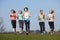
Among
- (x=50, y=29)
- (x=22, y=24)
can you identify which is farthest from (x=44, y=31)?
(x=22, y=24)

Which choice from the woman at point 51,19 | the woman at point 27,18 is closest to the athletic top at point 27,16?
the woman at point 27,18

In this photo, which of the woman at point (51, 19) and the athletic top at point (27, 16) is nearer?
the athletic top at point (27, 16)

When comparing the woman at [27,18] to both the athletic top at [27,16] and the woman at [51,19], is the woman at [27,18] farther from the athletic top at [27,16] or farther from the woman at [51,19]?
the woman at [51,19]

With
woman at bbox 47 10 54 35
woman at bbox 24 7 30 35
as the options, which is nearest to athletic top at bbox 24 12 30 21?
woman at bbox 24 7 30 35

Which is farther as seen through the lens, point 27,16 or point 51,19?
point 51,19

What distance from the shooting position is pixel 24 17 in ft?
71.5

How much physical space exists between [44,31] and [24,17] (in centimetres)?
205

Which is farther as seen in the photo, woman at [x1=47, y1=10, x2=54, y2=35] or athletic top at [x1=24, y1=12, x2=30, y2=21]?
woman at [x1=47, y1=10, x2=54, y2=35]

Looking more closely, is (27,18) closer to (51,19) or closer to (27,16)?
(27,16)

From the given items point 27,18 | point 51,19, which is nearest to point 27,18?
point 27,18

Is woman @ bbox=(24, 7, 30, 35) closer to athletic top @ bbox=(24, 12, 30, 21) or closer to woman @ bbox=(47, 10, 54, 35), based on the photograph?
athletic top @ bbox=(24, 12, 30, 21)

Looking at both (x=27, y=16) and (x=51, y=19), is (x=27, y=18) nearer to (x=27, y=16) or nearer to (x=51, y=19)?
A: (x=27, y=16)

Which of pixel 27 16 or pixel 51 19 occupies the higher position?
pixel 27 16

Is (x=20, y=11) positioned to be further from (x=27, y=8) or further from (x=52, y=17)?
(x=52, y=17)
